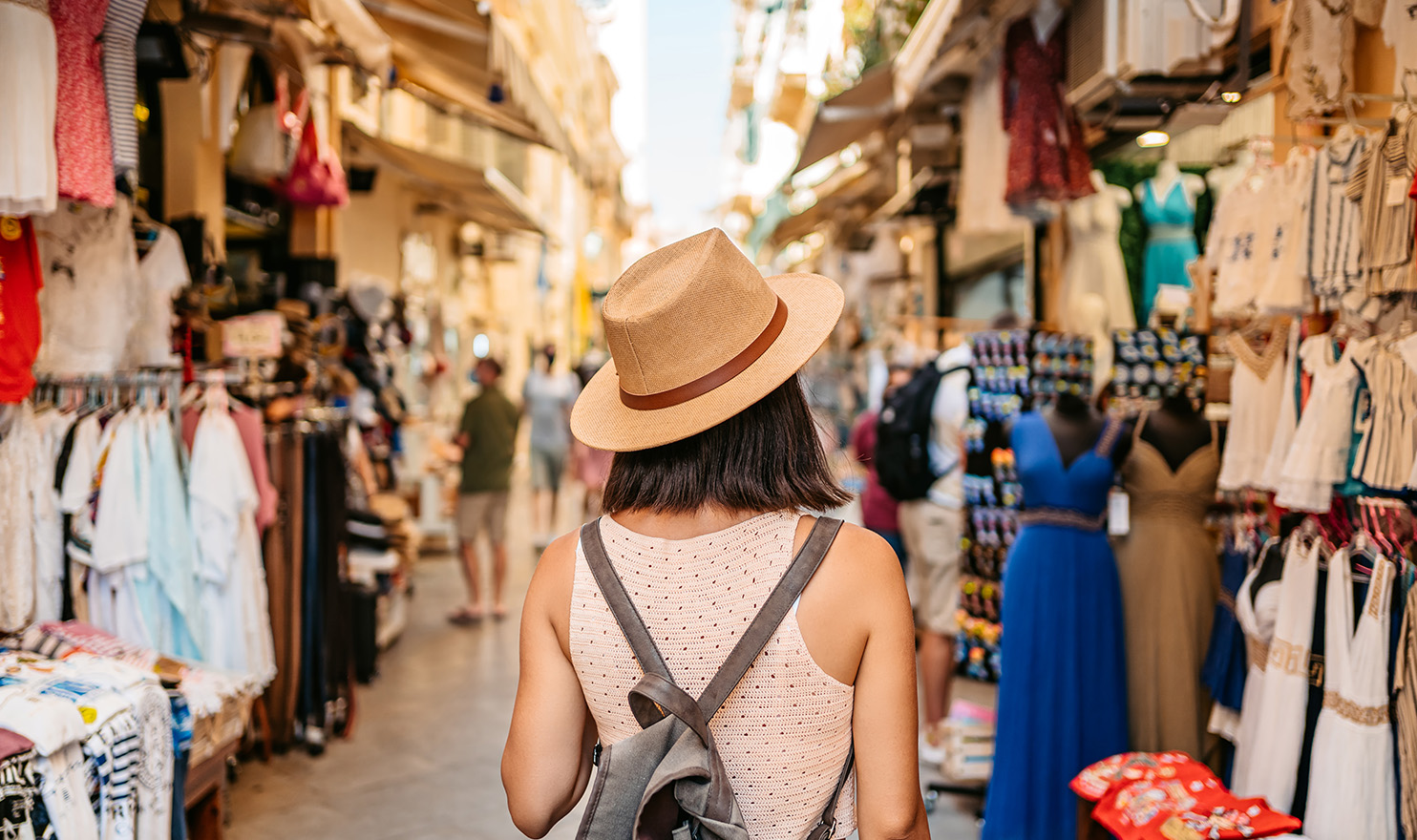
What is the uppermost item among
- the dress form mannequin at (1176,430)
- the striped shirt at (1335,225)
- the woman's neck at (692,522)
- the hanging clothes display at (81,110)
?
the hanging clothes display at (81,110)

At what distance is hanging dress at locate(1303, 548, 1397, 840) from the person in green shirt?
5821 millimetres

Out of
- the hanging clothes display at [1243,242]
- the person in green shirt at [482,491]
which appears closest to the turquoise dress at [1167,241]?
the hanging clothes display at [1243,242]

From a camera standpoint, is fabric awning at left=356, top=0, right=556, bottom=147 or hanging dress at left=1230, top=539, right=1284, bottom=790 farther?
fabric awning at left=356, top=0, right=556, bottom=147

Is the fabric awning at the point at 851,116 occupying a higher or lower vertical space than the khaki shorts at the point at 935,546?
higher

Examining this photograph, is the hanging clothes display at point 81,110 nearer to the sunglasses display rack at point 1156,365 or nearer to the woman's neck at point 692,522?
the woman's neck at point 692,522

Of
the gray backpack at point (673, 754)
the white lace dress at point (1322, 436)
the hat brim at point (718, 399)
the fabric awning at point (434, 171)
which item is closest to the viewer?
the gray backpack at point (673, 754)

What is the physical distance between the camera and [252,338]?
16.0 feet

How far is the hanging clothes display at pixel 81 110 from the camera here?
3.14 m

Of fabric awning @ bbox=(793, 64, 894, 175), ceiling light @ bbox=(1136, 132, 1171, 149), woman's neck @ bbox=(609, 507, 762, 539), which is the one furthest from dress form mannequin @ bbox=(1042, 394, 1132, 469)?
fabric awning @ bbox=(793, 64, 894, 175)

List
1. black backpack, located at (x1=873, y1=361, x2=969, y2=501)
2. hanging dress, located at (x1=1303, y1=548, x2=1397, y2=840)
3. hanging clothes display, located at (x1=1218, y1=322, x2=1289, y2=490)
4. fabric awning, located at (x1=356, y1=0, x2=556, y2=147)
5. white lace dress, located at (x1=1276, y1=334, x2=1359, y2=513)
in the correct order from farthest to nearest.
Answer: fabric awning, located at (x1=356, y1=0, x2=556, y2=147) < black backpack, located at (x1=873, y1=361, x2=969, y2=501) < hanging clothes display, located at (x1=1218, y1=322, x2=1289, y2=490) < white lace dress, located at (x1=1276, y1=334, x2=1359, y2=513) < hanging dress, located at (x1=1303, y1=548, x2=1397, y2=840)

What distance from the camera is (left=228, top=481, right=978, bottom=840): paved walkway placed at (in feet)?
13.6

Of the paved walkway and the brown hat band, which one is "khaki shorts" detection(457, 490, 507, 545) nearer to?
the paved walkway

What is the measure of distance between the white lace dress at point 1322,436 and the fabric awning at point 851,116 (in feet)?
13.5

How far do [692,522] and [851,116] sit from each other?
6002mm
